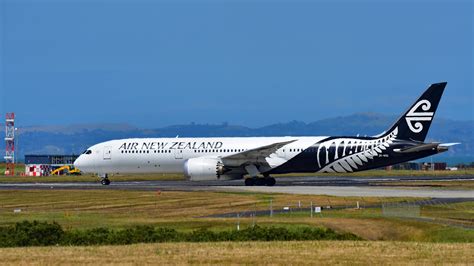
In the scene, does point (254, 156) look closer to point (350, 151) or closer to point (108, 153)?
point (350, 151)

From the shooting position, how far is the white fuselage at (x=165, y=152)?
253 ft

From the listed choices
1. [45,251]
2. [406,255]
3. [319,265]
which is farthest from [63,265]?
[406,255]

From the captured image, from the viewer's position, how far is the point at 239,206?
53.5 meters

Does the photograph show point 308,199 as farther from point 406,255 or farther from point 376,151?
point 406,255

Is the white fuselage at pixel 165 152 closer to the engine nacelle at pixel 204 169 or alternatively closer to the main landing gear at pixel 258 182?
the main landing gear at pixel 258 182

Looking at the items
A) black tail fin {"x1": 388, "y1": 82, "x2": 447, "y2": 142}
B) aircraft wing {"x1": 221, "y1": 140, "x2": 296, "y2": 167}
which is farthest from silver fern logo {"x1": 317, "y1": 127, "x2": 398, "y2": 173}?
aircraft wing {"x1": 221, "y1": 140, "x2": 296, "y2": 167}

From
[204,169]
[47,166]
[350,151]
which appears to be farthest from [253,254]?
[47,166]

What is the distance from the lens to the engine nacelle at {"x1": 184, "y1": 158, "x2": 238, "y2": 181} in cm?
7531

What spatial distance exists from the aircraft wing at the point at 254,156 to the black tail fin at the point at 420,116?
9.13 metres

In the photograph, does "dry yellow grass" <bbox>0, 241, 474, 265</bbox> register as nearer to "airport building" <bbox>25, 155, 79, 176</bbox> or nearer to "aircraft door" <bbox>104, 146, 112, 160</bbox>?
"aircraft door" <bbox>104, 146, 112, 160</bbox>

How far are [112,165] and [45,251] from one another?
5219 cm

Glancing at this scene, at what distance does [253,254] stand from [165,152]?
5176cm

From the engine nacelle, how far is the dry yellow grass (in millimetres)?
42097

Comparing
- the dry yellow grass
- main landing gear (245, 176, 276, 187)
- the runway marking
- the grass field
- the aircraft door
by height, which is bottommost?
the dry yellow grass
